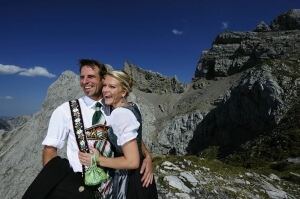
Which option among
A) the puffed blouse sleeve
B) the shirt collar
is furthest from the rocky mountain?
A: the puffed blouse sleeve

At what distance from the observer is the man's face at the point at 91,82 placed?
183 inches

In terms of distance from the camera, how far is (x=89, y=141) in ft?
14.0

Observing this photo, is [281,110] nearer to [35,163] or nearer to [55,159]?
[55,159]

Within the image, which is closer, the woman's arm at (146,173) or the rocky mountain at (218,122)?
the woman's arm at (146,173)

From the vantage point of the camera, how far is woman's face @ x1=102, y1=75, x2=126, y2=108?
444cm

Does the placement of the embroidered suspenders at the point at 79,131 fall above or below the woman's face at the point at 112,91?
below

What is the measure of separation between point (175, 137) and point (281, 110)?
4995 centimetres

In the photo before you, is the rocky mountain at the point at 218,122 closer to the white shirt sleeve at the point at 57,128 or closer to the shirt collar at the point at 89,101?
the shirt collar at the point at 89,101

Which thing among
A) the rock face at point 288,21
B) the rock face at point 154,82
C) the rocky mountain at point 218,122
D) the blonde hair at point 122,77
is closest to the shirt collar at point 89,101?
the blonde hair at point 122,77

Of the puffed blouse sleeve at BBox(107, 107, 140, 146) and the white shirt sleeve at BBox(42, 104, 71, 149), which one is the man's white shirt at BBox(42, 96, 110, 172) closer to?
the white shirt sleeve at BBox(42, 104, 71, 149)

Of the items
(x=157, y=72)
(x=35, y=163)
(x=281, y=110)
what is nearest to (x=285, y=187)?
(x=281, y=110)

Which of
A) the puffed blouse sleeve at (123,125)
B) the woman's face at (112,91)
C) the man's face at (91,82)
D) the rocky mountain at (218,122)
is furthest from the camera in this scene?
the rocky mountain at (218,122)

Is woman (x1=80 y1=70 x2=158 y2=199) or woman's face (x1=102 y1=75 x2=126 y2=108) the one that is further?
woman's face (x1=102 y1=75 x2=126 y2=108)

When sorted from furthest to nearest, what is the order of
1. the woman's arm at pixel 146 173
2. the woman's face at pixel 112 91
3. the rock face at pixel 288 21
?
1. the rock face at pixel 288 21
2. the woman's arm at pixel 146 173
3. the woman's face at pixel 112 91
